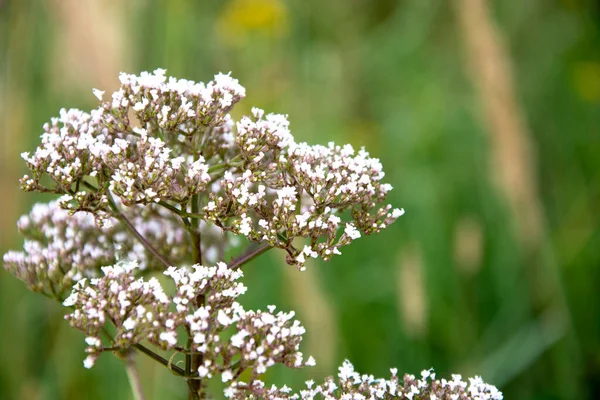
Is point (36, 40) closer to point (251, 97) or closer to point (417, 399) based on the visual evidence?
point (251, 97)

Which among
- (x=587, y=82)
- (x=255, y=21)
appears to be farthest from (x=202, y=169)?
(x=587, y=82)

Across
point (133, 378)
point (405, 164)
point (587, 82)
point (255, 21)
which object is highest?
point (587, 82)

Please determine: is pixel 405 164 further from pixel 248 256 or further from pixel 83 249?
pixel 248 256

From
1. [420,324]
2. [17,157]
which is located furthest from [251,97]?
[420,324]

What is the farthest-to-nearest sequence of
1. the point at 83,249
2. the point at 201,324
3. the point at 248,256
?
1. the point at 83,249
2. the point at 248,256
3. the point at 201,324

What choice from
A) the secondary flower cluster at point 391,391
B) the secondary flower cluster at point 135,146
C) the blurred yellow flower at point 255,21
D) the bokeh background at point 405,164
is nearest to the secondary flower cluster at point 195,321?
the secondary flower cluster at point 391,391
